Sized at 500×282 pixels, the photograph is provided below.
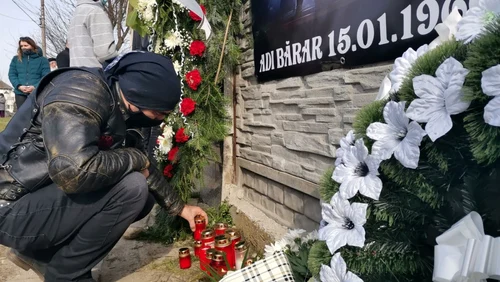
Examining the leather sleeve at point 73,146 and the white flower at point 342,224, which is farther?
the leather sleeve at point 73,146

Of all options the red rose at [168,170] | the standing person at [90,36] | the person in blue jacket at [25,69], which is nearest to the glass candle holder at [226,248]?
the red rose at [168,170]

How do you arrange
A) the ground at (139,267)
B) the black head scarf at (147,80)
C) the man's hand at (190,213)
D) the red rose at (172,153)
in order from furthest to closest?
1. the red rose at (172,153)
2. the ground at (139,267)
3. the man's hand at (190,213)
4. the black head scarf at (147,80)

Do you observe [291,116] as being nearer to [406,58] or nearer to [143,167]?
[143,167]

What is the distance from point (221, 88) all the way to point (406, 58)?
2492 millimetres

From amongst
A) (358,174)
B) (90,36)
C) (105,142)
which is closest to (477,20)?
(358,174)

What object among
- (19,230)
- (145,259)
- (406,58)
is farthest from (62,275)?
(406,58)

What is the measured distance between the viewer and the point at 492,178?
1053 millimetres

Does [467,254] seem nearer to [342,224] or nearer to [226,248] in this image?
[342,224]

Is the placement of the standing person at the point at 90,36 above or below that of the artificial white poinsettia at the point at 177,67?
above

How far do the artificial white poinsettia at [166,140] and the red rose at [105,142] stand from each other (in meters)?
0.99

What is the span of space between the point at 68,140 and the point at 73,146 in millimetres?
35

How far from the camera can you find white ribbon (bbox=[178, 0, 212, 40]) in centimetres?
297

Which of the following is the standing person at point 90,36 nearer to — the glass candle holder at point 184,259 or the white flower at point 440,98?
Result: the glass candle holder at point 184,259

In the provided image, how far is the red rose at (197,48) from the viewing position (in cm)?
319
